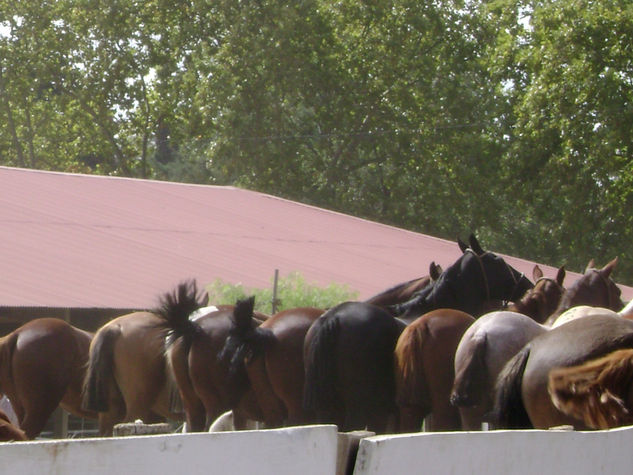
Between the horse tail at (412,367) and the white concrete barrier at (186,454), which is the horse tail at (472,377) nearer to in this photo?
the horse tail at (412,367)

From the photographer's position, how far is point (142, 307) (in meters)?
12.9

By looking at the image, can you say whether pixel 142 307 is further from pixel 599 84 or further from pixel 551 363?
pixel 599 84

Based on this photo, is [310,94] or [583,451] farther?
[310,94]

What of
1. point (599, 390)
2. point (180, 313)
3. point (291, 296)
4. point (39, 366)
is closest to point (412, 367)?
point (180, 313)

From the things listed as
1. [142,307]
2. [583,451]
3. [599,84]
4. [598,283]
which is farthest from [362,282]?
[583,451]

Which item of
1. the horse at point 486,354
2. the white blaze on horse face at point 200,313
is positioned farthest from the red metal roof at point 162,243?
the horse at point 486,354

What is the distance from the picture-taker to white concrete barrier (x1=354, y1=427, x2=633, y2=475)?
12.1 ft

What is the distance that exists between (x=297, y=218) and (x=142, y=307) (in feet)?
29.1

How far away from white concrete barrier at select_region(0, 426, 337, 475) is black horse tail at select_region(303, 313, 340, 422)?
13.4ft

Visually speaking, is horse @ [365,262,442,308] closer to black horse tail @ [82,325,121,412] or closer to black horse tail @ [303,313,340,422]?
black horse tail @ [303,313,340,422]

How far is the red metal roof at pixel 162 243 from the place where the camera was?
13523 mm

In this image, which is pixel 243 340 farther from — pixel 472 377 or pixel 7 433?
pixel 7 433

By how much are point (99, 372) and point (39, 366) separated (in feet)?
2.24

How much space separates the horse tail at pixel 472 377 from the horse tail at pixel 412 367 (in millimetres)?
703
